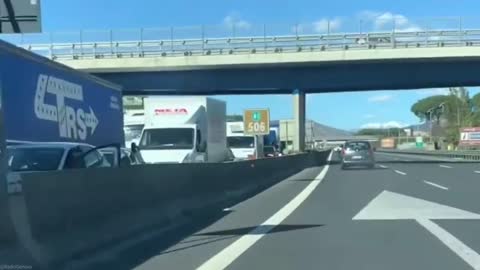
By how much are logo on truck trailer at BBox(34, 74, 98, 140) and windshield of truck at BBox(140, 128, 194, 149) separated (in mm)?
7512

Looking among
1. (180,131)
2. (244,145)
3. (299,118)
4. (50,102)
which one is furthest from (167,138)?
(299,118)

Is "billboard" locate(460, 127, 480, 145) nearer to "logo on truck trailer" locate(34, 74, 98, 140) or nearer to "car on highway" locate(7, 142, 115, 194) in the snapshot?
"logo on truck trailer" locate(34, 74, 98, 140)

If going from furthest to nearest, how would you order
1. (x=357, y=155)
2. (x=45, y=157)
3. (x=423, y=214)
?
(x=357, y=155) → (x=423, y=214) → (x=45, y=157)

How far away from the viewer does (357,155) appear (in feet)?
142

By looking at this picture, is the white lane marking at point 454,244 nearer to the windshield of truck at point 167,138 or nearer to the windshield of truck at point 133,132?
the windshield of truck at point 167,138

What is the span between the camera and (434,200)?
19.2m

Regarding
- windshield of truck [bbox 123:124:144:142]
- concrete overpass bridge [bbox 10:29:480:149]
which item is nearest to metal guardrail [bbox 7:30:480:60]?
concrete overpass bridge [bbox 10:29:480:149]

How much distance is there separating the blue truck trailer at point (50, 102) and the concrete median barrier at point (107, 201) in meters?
2.84

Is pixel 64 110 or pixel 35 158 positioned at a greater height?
pixel 64 110

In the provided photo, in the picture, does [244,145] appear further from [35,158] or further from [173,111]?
[35,158]

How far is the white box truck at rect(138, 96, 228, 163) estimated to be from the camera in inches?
1080

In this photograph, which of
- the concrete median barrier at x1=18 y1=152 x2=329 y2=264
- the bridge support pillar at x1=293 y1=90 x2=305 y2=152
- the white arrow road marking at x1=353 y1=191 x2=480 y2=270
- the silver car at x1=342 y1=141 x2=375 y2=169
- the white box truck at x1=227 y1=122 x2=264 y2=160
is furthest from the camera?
the bridge support pillar at x1=293 y1=90 x2=305 y2=152

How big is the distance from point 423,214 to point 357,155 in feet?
91.5

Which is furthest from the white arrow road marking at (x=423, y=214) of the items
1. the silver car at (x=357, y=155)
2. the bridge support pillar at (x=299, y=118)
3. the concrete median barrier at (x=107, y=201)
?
the bridge support pillar at (x=299, y=118)
